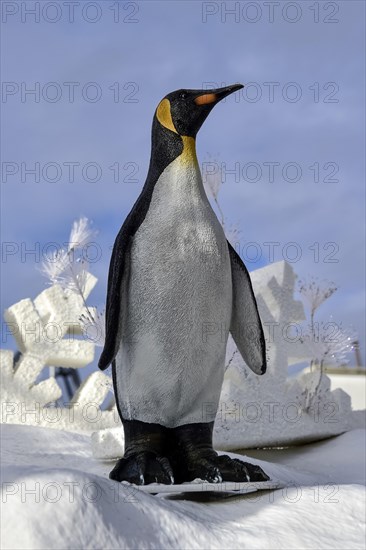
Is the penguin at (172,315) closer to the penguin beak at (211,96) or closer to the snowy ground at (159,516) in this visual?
the penguin beak at (211,96)

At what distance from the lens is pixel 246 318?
94.5 inches

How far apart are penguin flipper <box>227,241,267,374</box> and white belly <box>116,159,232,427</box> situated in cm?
14

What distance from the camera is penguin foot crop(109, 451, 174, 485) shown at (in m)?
2.05

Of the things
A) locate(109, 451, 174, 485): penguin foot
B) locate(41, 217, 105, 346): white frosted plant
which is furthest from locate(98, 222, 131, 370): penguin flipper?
locate(41, 217, 105, 346): white frosted plant

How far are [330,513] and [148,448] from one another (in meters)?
0.61

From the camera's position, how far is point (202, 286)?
7.14 feet

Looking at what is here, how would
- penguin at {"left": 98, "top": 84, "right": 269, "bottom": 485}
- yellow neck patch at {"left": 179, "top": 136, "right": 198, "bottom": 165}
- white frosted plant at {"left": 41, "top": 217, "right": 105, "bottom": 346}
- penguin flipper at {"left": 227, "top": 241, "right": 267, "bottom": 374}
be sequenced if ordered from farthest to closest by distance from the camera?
white frosted plant at {"left": 41, "top": 217, "right": 105, "bottom": 346}, penguin flipper at {"left": 227, "top": 241, "right": 267, "bottom": 374}, yellow neck patch at {"left": 179, "top": 136, "right": 198, "bottom": 165}, penguin at {"left": 98, "top": 84, "right": 269, "bottom": 485}

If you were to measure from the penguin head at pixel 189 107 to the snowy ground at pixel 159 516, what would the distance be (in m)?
1.15

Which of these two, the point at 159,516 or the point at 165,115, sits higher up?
the point at 165,115

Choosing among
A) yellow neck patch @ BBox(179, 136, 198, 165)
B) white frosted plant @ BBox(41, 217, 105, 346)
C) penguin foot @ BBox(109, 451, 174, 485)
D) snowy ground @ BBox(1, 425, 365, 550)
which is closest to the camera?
snowy ground @ BBox(1, 425, 365, 550)

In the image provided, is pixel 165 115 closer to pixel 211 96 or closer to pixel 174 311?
pixel 211 96

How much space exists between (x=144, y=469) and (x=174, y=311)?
0.49 m

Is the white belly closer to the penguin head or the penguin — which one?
the penguin

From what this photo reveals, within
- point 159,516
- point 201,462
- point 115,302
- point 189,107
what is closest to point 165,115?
point 189,107
